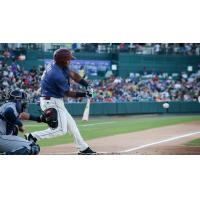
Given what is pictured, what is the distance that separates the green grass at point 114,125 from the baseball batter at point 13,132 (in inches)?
9.3

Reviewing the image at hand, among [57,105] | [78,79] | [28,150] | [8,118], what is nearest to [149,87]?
[78,79]

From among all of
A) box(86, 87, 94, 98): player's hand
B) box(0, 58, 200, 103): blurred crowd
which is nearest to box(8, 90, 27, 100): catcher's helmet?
box(0, 58, 200, 103): blurred crowd

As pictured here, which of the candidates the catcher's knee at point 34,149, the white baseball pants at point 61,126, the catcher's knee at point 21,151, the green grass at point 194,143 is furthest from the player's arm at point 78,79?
the green grass at point 194,143

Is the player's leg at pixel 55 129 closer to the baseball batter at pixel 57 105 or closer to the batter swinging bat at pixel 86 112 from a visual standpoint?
the baseball batter at pixel 57 105

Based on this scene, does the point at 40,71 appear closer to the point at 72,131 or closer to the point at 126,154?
the point at 72,131

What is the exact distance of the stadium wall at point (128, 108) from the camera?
8094 mm

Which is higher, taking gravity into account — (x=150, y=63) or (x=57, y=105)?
(x=150, y=63)

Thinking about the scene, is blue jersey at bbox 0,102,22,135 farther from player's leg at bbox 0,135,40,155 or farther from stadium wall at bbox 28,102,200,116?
stadium wall at bbox 28,102,200,116

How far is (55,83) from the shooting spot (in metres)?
7.77

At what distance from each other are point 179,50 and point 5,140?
322 centimetres

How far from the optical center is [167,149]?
7961mm

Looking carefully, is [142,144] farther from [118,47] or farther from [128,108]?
[118,47]

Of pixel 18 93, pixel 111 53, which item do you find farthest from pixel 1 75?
pixel 111 53

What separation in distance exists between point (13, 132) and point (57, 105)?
74cm
